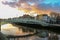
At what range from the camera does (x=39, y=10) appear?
144 centimetres

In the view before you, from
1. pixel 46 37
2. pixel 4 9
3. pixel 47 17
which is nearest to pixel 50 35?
pixel 46 37

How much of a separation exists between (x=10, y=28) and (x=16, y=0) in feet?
0.98

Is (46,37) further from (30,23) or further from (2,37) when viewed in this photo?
(2,37)

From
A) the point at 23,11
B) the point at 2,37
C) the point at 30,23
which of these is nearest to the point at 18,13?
the point at 23,11

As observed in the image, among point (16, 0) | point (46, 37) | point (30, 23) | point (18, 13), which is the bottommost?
point (46, 37)

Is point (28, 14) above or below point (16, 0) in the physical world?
below

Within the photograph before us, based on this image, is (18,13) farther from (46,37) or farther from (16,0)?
(46,37)

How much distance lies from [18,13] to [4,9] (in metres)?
0.16

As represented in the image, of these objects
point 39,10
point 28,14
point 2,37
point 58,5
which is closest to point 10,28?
point 2,37

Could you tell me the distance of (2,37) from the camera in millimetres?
1415

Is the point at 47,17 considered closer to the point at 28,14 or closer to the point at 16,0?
the point at 28,14

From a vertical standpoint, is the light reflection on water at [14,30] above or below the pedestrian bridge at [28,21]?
below

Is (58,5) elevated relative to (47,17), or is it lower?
elevated

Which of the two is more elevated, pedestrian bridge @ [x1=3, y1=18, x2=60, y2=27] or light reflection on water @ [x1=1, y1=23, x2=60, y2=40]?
pedestrian bridge @ [x1=3, y1=18, x2=60, y2=27]
